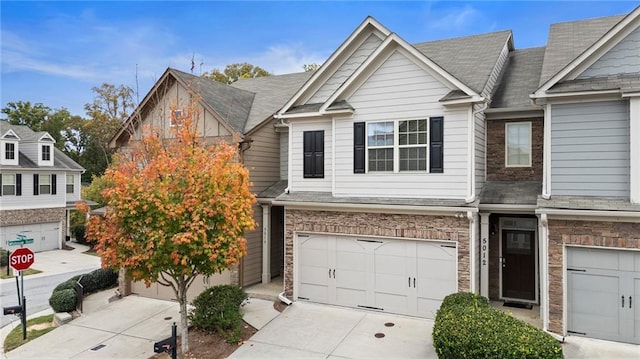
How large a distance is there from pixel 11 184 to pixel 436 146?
Result: 95.6ft

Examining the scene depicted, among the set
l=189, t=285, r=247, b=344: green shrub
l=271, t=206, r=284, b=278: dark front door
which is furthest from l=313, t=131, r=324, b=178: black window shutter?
l=189, t=285, r=247, b=344: green shrub

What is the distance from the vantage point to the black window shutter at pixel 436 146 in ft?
35.3

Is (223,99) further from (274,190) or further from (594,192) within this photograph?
(594,192)

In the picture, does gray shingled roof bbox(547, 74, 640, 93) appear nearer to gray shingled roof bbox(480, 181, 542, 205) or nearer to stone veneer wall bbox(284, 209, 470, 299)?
gray shingled roof bbox(480, 181, 542, 205)

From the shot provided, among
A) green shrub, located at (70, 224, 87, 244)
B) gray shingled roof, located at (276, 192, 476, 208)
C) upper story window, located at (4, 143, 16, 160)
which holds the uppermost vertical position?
upper story window, located at (4, 143, 16, 160)

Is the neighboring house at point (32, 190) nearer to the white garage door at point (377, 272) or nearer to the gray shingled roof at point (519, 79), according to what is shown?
the white garage door at point (377, 272)

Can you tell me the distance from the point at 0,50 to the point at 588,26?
2138 centimetres

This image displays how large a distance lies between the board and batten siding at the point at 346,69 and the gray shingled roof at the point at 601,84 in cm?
542

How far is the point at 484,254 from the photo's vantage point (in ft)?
37.5

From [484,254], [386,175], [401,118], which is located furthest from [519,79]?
[484,254]

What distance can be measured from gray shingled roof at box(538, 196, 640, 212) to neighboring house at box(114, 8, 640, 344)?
0.13 ft

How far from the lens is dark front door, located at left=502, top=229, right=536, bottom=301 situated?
469 inches

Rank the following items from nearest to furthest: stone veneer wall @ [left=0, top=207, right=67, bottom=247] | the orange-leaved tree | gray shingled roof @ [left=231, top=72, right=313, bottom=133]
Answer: the orange-leaved tree
gray shingled roof @ [left=231, top=72, right=313, bottom=133]
stone veneer wall @ [left=0, top=207, right=67, bottom=247]

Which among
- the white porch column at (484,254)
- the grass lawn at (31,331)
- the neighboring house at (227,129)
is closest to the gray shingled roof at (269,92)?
the neighboring house at (227,129)
